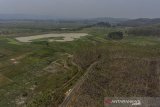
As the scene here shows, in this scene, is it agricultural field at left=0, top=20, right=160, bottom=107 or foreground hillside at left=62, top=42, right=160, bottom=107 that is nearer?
foreground hillside at left=62, top=42, right=160, bottom=107

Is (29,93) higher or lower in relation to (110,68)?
lower

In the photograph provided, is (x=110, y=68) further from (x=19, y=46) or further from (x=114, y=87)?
(x=19, y=46)

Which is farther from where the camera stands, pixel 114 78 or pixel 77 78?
pixel 77 78

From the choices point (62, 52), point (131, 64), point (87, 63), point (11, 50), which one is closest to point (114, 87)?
point (131, 64)

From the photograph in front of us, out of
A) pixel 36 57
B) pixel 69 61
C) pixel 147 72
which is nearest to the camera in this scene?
pixel 147 72

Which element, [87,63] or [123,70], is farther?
[87,63]

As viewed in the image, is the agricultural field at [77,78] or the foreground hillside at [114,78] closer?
the foreground hillside at [114,78]

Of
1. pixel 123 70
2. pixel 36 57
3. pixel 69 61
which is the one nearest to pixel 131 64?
pixel 123 70

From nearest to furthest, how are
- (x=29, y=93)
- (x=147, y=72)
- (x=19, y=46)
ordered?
(x=29, y=93) → (x=147, y=72) → (x=19, y=46)

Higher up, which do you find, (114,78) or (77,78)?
(114,78)
